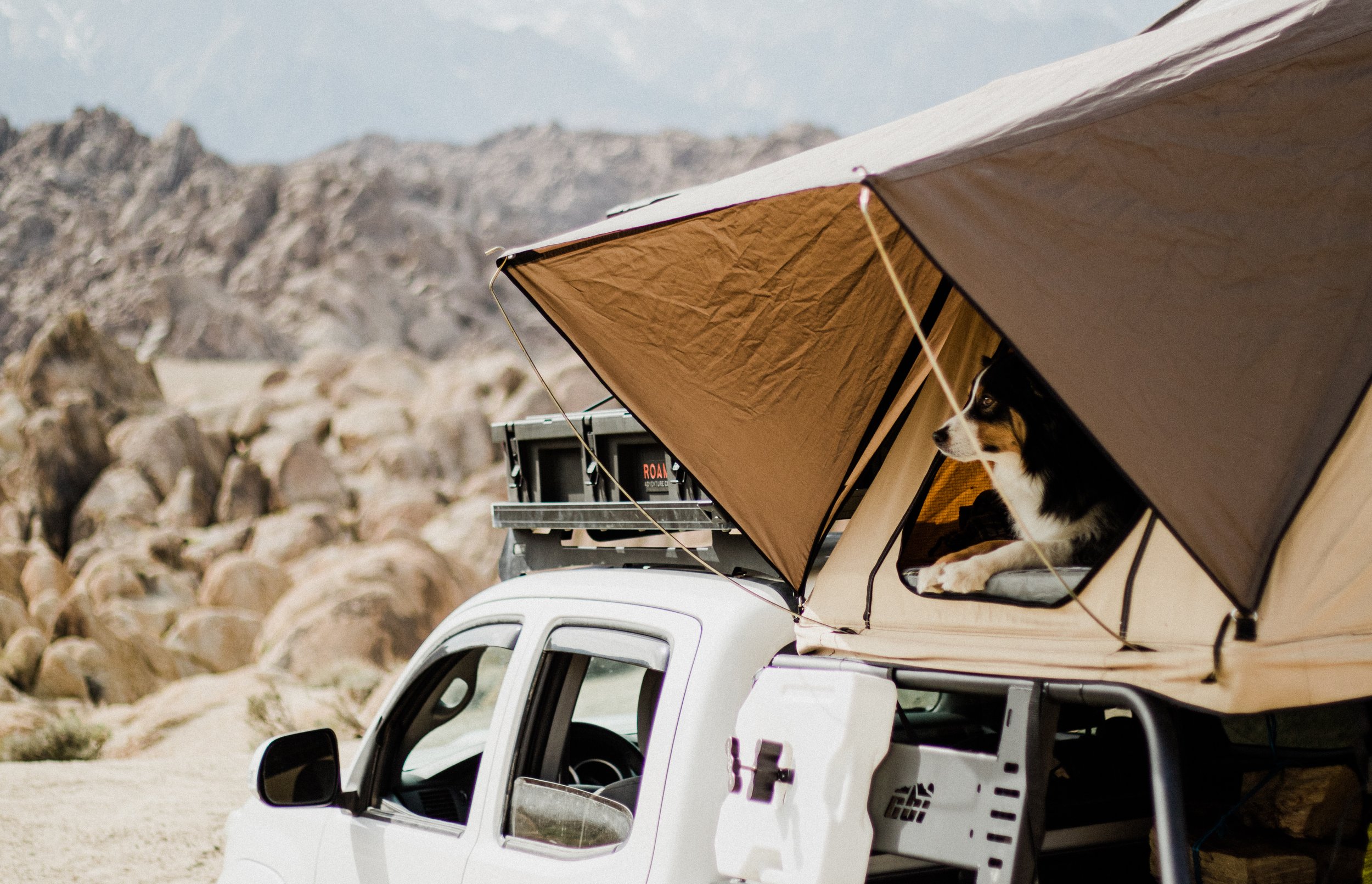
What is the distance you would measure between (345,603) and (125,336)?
158 feet

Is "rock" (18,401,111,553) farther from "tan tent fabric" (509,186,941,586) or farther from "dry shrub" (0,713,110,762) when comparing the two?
"tan tent fabric" (509,186,941,586)

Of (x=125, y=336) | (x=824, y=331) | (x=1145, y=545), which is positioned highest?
(x=125, y=336)

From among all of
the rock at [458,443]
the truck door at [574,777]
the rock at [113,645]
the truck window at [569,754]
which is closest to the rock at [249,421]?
the rock at [458,443]

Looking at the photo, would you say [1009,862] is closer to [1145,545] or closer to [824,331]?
[1145,545]

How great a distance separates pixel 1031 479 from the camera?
9.56 ft

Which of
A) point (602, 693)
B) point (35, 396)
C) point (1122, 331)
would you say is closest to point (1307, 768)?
point (1122, 331)

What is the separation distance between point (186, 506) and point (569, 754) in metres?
34.8

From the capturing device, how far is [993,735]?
313cm

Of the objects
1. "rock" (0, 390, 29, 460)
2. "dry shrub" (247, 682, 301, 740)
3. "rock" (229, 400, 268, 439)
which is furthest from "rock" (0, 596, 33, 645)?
"rock" (229, 400, 268, 439)

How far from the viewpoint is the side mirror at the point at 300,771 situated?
3.60 meters

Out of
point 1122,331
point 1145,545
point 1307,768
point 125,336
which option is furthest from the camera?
point 125,336

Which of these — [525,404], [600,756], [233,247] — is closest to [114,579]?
[525,404]

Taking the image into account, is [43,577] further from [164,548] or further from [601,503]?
[601,503]

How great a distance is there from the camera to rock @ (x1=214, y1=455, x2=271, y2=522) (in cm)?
3488
